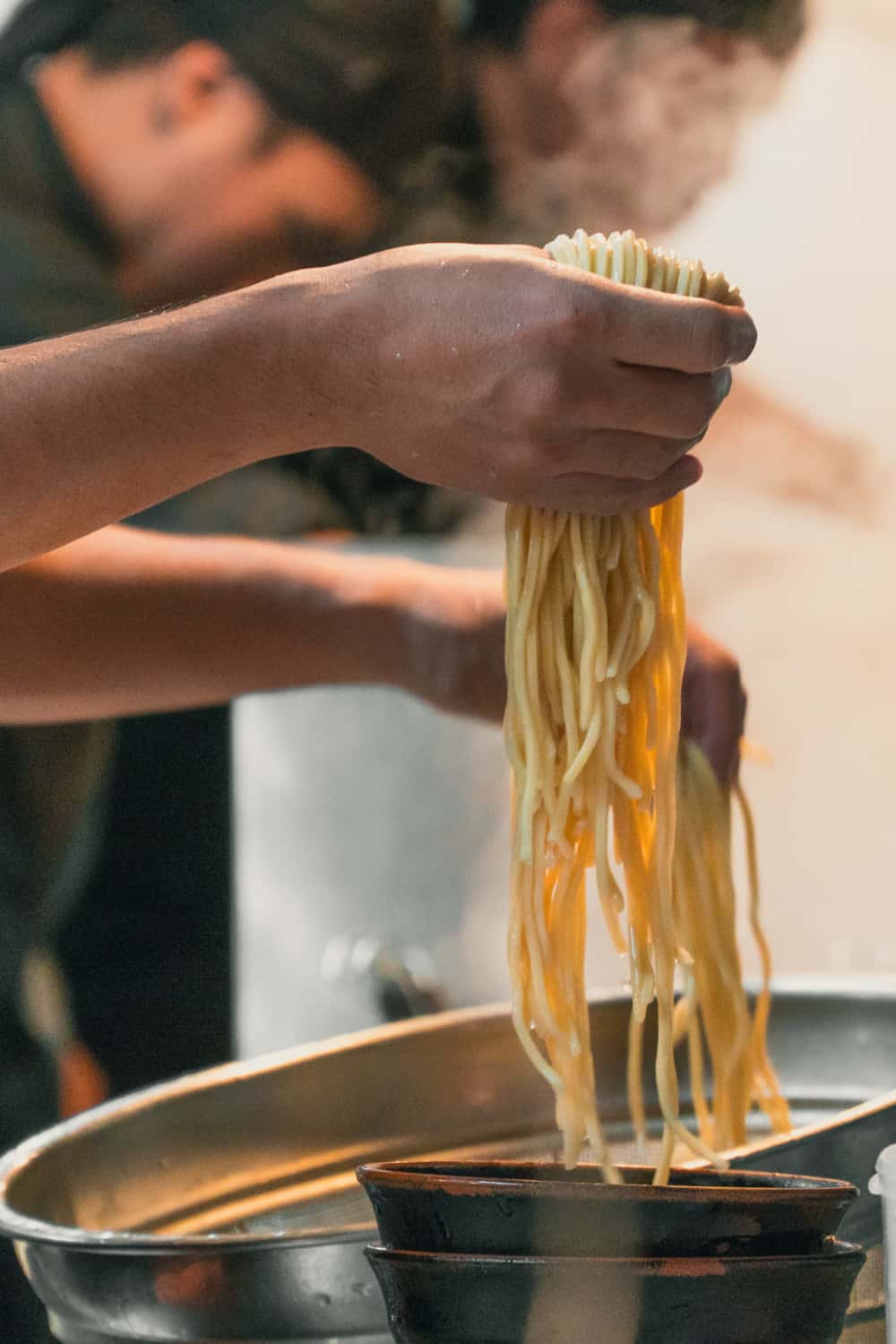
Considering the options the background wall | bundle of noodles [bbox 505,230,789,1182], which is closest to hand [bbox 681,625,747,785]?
bundle of noodles [bbox 505,230,789,1182]

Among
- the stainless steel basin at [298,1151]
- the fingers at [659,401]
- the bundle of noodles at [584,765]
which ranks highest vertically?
the fingers at [659,401]

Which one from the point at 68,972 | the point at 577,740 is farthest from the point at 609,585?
the point at 68,972

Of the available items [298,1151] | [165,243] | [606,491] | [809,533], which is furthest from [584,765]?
[165,243]

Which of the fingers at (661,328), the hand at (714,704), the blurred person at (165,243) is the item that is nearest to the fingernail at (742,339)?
the fingers at (661,328)

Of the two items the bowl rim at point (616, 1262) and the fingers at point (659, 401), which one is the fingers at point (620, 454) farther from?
the bowl rim at point (616, 1262)

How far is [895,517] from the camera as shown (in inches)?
70.3

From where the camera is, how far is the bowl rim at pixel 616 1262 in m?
0.66

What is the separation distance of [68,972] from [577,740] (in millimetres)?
1361

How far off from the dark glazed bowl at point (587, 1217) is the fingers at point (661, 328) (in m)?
Answer: 0.43

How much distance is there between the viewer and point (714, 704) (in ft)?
3.81

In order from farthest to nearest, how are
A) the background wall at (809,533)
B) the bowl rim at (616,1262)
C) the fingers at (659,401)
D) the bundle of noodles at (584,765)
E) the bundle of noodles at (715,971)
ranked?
the background wall at (809,533), the bundle of noodles at (715,971), the bundle of noodles at (584,765), the fingers at (659,401), the bowl rim at (616,1262)

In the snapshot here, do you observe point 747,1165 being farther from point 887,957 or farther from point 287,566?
point 887,957

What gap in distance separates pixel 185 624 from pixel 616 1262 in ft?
2.46

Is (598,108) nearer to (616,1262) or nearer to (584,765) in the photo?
(584,765)
